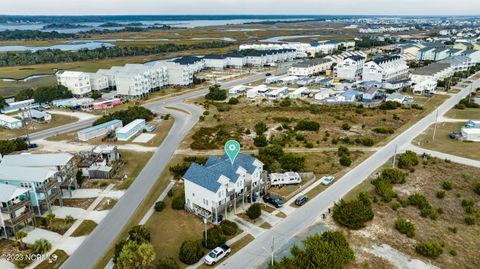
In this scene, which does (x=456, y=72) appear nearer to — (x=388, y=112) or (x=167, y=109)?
(x=388, y=112)

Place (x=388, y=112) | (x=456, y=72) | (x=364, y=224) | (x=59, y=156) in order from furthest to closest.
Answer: (x=456, y=72), (x=388, y=112), (x=59, y=156), (x=364, y=224)

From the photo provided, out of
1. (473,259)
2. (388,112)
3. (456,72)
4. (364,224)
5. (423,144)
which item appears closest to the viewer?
(473,259)

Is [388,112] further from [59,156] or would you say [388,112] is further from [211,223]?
[59,156]

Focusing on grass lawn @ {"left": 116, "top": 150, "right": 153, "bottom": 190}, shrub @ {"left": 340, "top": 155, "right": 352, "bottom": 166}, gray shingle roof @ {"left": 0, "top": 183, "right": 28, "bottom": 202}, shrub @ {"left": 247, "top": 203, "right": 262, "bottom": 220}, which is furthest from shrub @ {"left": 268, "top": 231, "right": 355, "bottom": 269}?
gray shingle roof @ {"left": 0, "top": 183, "right": 28, "bottom": 202}

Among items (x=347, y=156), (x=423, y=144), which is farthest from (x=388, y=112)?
(x=347, y=156)

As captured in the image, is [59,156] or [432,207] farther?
[59,156]

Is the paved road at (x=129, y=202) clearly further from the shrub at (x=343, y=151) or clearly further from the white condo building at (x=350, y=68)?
the white condo building at (x=350, y=68)

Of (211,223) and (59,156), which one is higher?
(59,156)
